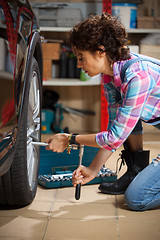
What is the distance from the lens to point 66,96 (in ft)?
13.8

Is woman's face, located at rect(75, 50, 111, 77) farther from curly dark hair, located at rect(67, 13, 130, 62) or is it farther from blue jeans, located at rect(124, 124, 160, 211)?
blue jeans, located at rect(124, 124, 160, 211)

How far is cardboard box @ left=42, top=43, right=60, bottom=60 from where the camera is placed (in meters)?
3.70

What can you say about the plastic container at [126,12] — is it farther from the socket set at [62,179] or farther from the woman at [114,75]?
the woman at [114,75]

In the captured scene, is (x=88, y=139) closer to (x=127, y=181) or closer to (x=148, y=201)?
(x=148, y=201)

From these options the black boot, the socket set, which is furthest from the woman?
the socket set

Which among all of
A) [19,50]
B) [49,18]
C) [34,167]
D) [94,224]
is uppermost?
[49,18]

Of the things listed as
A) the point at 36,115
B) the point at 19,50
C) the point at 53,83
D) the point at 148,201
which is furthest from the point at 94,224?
the point at 53,83

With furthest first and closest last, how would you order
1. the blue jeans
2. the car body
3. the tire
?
the blue jeans < the tire < the car body

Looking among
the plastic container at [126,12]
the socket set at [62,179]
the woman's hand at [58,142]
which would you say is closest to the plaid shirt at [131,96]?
the woman's hand at [58,142]

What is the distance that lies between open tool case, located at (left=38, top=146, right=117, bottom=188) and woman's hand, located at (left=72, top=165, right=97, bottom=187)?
466 mm

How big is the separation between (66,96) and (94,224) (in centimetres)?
269

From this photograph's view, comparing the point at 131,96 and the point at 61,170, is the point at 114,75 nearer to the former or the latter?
the point at 131,96

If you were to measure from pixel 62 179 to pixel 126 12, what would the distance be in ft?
6.91

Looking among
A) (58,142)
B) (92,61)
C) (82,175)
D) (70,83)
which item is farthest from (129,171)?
(70,83)
